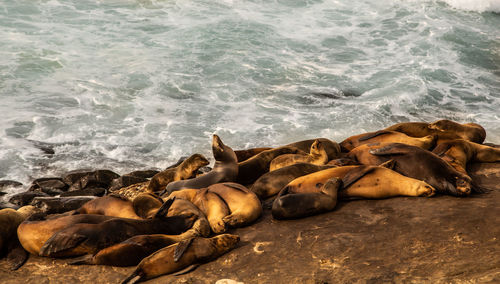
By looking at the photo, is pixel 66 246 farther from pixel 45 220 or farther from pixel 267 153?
Result: pixel 267 153

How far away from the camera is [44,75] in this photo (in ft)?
42.8

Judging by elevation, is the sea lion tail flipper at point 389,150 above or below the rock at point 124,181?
above

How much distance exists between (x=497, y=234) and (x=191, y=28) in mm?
13550

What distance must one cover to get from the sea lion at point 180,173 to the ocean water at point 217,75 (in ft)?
7.56

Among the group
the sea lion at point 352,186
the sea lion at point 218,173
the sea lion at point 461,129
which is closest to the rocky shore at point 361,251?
the sea lion at point 352,186

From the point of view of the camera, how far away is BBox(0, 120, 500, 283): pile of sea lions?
474 cm

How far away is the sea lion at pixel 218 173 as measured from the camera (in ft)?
21.1

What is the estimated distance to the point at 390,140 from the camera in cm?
723

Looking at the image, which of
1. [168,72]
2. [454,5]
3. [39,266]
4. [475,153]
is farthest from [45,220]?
[454,5]

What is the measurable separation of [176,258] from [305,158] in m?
2.82

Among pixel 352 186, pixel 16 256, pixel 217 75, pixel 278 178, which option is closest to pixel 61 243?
pixel 16 256

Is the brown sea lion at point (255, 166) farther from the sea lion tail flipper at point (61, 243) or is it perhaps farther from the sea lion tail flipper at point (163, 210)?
the sea lion tail flipper at point (61, 243)

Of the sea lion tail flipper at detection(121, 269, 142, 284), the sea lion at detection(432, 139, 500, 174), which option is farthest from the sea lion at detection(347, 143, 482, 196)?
the sea lion tail flipper at detection(121, 269, 142, 284)

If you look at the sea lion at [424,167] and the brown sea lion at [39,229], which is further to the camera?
the sea lion at [424,167]
